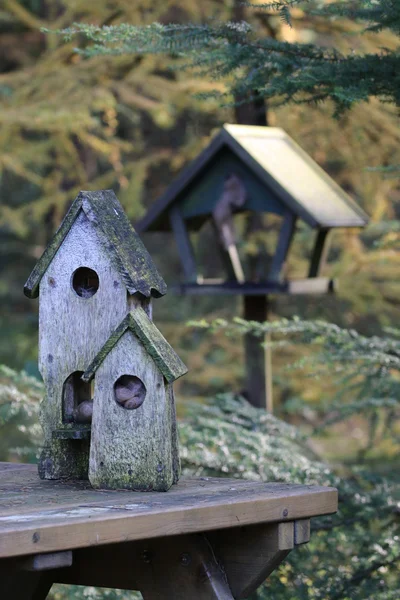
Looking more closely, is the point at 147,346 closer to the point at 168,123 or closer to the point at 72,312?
the point at 72,312

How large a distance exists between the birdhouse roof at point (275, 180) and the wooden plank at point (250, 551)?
2161 millimetres

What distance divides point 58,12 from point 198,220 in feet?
14.6

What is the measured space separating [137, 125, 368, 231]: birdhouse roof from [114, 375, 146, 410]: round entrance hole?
81.3 inches

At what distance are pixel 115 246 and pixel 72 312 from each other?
0.22m

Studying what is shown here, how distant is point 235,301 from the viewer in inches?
329

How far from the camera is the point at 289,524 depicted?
231 cm

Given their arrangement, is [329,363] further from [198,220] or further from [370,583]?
[198,220]

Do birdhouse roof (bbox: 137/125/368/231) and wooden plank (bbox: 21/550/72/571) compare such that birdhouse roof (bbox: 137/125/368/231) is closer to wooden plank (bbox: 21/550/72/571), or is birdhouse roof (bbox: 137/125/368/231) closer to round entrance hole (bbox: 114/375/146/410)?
round entrance hole (bbox: 114/375/146/410)

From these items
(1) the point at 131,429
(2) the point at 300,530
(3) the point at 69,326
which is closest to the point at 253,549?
(2) the point at 300,530

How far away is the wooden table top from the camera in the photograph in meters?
1.87

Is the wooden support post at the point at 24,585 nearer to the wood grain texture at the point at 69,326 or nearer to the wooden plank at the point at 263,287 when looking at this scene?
the wood grain texture at the point at 69,326

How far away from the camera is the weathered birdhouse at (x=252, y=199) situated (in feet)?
14.9

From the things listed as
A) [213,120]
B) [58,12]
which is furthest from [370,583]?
[58,12]

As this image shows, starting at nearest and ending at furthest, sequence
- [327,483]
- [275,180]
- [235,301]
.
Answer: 1. [327,483]
2. [275,180]
3. [235,301]
